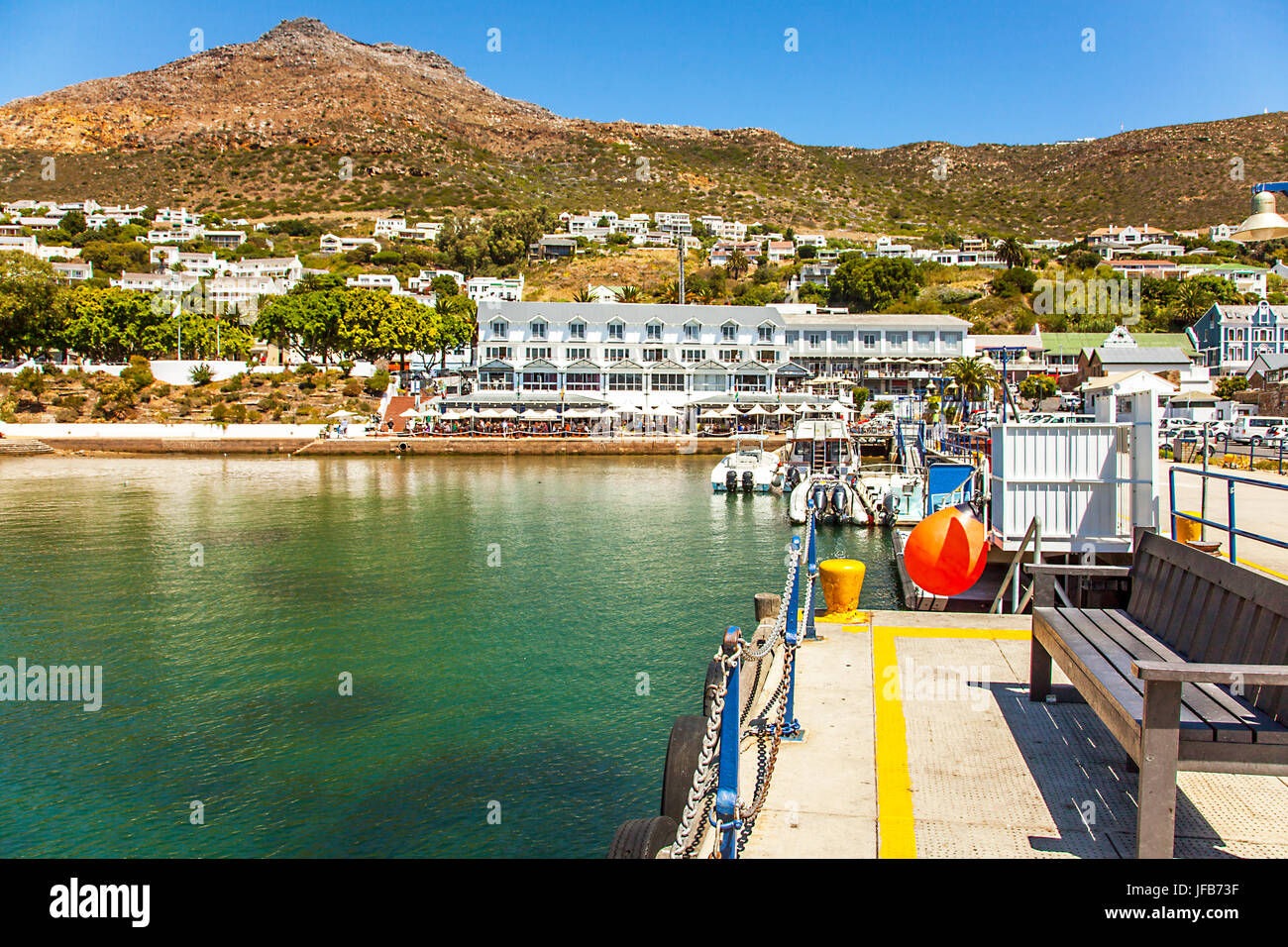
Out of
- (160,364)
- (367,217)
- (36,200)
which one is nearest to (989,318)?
(160,364)

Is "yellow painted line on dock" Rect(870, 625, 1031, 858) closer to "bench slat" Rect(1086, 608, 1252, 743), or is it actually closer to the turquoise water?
"bench slat" Rect(1086, 608, 1252, 743)

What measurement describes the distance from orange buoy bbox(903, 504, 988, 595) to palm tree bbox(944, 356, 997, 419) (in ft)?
181

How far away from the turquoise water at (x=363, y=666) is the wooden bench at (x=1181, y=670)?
5.16 metres

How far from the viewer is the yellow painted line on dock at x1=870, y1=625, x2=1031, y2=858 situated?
5.00 m

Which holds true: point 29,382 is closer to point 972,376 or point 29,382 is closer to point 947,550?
point 972,376

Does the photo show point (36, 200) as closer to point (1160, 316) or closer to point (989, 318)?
point (989, 318)

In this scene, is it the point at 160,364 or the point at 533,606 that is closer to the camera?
the point at 533,606

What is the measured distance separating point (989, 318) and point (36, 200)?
181 m

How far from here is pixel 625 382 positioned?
244 feet

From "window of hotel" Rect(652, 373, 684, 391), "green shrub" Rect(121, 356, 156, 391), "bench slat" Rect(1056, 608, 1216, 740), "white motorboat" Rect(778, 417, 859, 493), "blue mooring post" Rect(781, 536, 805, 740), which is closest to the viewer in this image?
"bench slat" Rect(1056, 608, 1216, 740)

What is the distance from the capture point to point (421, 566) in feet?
76.6

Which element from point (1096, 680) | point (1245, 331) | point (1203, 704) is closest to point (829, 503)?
point (1096, 680)

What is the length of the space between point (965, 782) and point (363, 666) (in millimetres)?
11242

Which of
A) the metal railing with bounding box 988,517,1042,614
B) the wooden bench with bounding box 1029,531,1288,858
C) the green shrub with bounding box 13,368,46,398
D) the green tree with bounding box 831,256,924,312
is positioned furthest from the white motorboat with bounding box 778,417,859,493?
the green tree with bounding box 831,256,924,312
